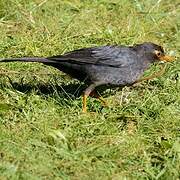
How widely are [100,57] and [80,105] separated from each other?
17.5 inches

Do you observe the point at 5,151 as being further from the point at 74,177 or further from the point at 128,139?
the point at 128,139

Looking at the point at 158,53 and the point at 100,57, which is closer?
the point at 100,57

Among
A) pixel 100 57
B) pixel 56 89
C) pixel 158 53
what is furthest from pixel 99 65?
pixel 158 53

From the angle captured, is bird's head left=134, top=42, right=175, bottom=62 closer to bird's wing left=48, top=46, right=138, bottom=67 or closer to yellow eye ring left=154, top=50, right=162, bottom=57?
yellow eye ring left=154, top=50, right=162, bottom=57

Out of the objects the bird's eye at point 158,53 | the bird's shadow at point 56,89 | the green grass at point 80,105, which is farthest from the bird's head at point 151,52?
the bird's shadow at point 56,89

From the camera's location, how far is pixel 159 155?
4262 mm

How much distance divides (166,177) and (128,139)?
55cm

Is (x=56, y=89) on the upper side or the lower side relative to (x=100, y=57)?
lower

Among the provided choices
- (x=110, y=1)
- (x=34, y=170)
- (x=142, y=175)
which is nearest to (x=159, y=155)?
(x=142, y=175)

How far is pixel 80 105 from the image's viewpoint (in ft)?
16.9

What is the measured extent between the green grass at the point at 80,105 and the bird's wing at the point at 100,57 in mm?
322

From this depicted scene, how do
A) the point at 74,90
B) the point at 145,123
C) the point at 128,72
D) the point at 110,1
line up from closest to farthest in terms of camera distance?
the point at 145,123, the point at 128,72, the point at 74,90, the point at 110,1

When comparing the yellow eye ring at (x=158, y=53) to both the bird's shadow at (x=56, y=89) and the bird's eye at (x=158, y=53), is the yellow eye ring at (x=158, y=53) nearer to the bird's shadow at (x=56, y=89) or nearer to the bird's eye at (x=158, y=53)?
the bird's eye at (x=158, y=53)

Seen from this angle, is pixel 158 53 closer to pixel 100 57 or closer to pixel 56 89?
pixel 100 57
